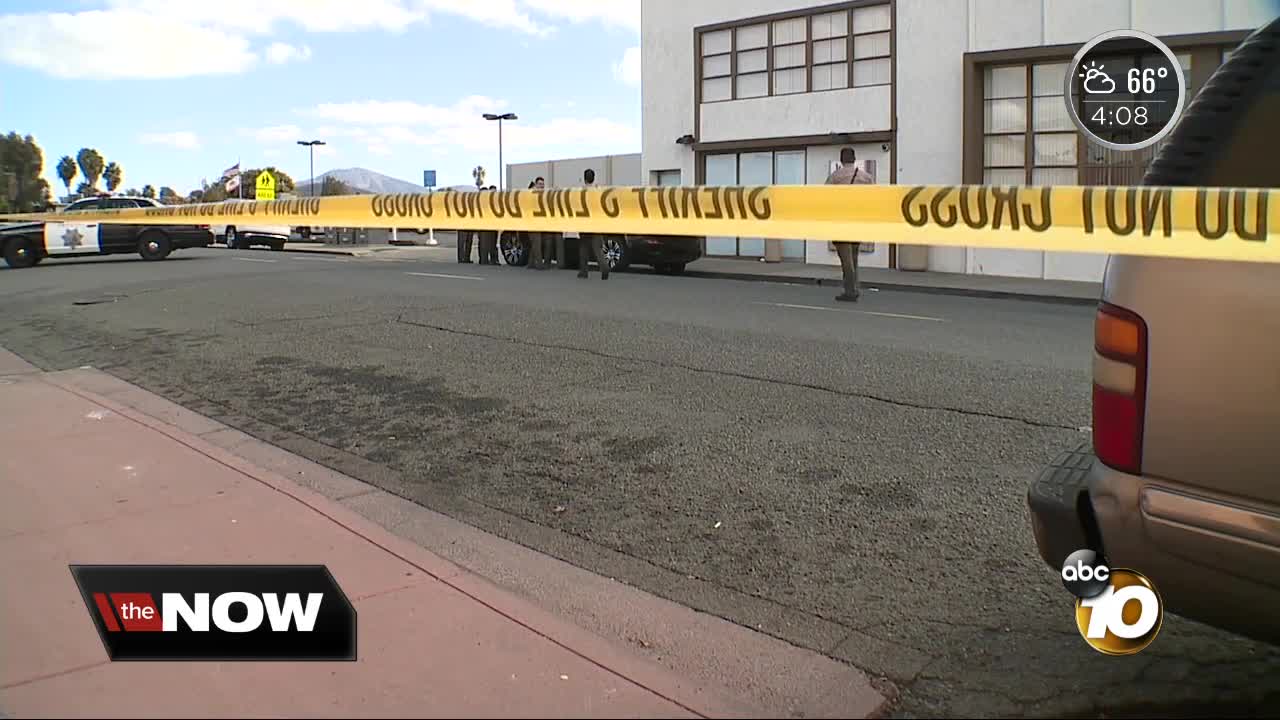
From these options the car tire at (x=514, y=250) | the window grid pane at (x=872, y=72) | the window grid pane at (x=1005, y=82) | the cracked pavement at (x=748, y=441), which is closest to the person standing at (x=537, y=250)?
the car tire at (x=514, y=250)

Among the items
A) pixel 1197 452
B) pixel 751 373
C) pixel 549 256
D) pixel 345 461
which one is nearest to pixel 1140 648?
pixel 1197 452

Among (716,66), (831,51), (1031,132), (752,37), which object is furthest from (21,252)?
(1031,132)

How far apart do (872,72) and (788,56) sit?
2055 millimetres

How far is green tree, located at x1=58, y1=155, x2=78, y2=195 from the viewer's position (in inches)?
4360

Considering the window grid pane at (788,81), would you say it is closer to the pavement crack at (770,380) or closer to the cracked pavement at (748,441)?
the cracked pavement at (748,441)

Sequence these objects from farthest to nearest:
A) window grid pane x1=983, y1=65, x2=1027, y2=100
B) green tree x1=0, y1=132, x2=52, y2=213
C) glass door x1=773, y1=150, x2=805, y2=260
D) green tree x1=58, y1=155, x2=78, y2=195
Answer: green tree x1=58, y1=155, x2=78, y2=195, green tree x1=0, y1=132, x2=52, y2=213, glass door x1=773, y1=150, x2=805, y2=260, window grid pane x1=983, y1=65, x2=1027, y2=100

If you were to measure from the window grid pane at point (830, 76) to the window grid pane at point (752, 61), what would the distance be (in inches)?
53.1

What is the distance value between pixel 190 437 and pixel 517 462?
2105mm

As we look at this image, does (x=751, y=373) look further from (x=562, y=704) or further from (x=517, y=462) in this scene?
(x=562, y=704)

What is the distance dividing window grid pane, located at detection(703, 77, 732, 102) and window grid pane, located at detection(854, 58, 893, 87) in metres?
3.21

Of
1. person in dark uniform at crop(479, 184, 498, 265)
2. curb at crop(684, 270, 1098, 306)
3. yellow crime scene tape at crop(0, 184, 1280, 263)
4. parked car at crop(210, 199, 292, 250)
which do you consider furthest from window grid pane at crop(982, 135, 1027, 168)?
parked car at crop(210, 199, 292, 250)

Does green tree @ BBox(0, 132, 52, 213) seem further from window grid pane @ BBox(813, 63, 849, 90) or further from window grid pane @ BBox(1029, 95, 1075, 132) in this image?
window grid pane @ BBox(1029, 95, 1075, 132)

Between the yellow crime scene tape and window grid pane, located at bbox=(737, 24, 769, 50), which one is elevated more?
window grid pane, located at bbox=(737, 24, 769, 50)
